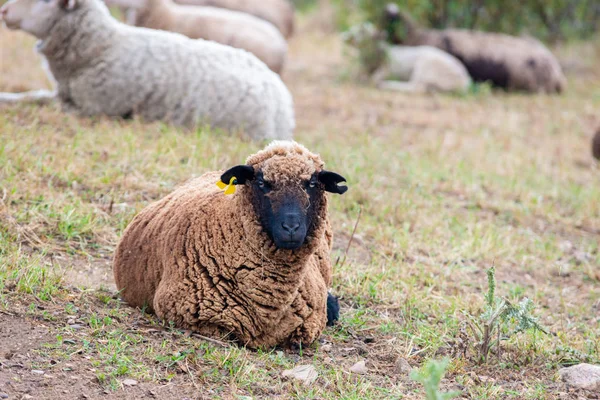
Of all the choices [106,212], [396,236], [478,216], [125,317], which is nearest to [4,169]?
[106,212]

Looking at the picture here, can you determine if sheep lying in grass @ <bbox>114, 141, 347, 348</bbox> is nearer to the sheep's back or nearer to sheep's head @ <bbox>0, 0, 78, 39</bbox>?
sheep's head @ <bbox>0, 0, 78, 39</bbox>

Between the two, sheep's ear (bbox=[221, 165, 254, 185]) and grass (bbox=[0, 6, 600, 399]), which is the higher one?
sheep's ear (bbox=[221, 165, 254, 185])

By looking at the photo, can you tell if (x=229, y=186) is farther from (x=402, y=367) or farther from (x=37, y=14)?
(x=37, y=14)

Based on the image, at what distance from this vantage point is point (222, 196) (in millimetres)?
4789

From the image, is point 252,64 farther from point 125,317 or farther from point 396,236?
point 125,317

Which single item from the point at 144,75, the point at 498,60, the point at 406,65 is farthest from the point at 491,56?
the point at 144,75

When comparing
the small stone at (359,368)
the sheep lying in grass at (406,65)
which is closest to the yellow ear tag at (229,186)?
the small stone at (359,368)

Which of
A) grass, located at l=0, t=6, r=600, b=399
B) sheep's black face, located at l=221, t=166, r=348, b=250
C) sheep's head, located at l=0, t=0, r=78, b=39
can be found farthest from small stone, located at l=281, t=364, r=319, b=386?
sheep's head, located at l=0, t=0, r=78, b=39

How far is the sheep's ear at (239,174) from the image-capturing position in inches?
171

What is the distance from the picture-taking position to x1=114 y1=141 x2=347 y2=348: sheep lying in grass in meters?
4.33

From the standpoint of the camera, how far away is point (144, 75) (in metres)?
8.47

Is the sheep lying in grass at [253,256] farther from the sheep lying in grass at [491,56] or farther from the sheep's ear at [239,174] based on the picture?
the sheep lying in grass at [491,56]

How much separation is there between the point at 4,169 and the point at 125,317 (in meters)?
2.23

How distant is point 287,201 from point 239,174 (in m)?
0.32
